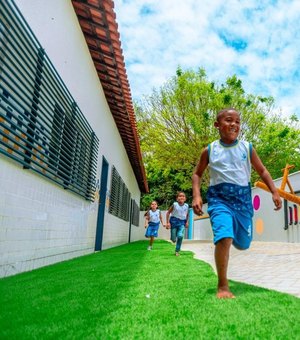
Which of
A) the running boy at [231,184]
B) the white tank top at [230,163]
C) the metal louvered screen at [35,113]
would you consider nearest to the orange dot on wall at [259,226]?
the metal louvered screen at [35,113]

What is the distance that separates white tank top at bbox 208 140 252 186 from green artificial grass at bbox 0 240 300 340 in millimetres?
1018

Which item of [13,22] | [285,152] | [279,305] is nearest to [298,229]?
[285,152]

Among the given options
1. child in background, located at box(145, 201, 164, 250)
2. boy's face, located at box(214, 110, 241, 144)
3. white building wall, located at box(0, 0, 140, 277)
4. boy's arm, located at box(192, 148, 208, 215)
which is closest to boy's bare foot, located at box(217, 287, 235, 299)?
boy's arm, located at box(192, 148, 208, 215)

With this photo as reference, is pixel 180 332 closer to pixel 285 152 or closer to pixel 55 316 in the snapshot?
pixel 55 316

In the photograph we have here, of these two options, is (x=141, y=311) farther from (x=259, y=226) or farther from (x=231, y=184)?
(x=259, y=226)

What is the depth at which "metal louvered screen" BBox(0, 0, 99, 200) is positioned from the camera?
11.3 feet

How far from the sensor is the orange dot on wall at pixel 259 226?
15169 millimetres

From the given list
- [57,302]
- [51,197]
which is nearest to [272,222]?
[51,197]

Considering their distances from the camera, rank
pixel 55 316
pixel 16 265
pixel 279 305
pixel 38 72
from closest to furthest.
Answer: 1. pixel 55 316
2. pixel 279 305
3. pixel 16 265
4. pixel 38 72

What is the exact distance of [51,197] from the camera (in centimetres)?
507

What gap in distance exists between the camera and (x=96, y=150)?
8516mm

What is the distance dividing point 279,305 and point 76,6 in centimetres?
605

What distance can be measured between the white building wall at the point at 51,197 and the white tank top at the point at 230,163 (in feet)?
7.20

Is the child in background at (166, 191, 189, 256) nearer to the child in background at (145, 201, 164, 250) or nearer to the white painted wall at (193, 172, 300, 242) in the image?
the child in background at (145, 201, 164, 250)
